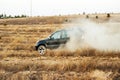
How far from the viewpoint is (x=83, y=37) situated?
2545cm

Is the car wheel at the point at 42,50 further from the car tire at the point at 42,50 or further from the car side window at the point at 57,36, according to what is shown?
the car side window at the point at 57,36

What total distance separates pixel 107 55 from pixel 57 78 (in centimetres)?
546

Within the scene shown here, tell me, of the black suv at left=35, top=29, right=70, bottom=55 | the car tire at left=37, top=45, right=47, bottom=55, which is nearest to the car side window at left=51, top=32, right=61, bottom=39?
the black suv at left=35, top=29, right=70, bottom=55

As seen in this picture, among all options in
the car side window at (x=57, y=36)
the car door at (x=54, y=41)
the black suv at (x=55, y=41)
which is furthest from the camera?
the car side window at (x=57, y=36)

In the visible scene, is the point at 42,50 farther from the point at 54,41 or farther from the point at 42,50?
the point at 54,41

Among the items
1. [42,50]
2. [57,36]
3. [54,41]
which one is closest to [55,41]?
[54,41]

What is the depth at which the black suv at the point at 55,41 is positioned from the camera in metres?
25.2

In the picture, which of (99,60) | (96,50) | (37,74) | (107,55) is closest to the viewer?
(37,74)

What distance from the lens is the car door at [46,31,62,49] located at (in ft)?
83.0

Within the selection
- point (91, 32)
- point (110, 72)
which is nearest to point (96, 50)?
point (91, 32)

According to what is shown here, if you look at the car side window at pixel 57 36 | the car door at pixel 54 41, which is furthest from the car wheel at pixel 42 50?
the car side window at pixel 57 36

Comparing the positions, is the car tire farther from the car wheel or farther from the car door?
the car door

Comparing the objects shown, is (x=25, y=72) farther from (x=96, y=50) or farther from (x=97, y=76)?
(x=96, y=50)

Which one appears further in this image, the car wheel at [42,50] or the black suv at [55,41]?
the car wheel at [42,50]
